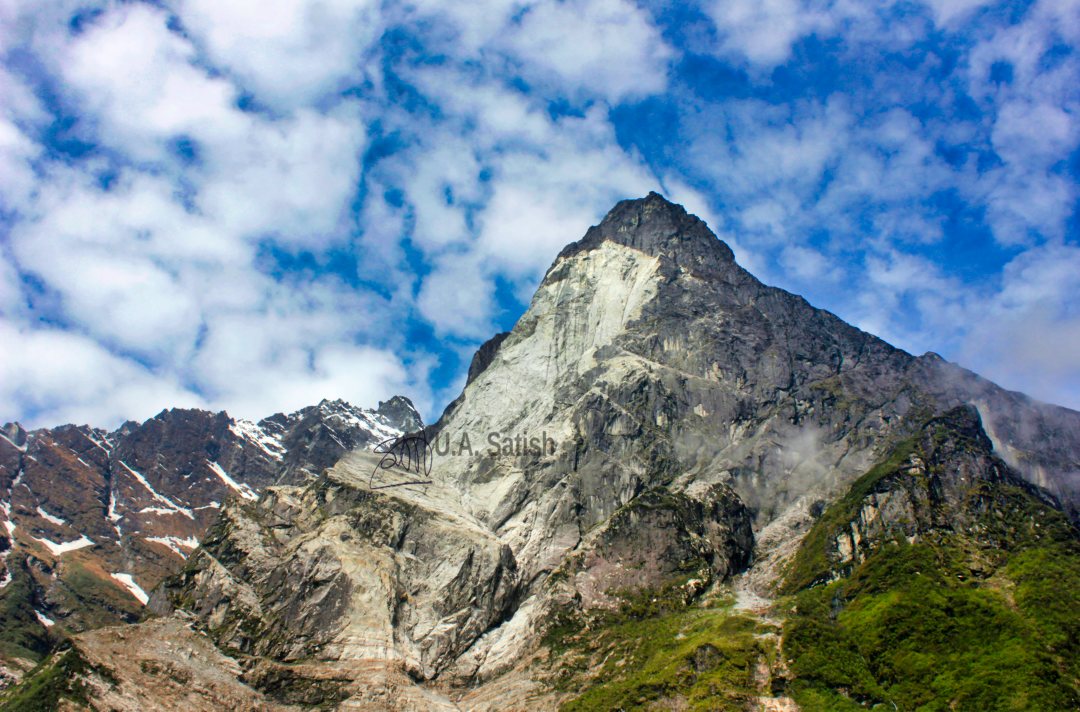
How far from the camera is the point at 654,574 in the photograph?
466 ft

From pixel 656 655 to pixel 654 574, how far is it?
2515 centimetres

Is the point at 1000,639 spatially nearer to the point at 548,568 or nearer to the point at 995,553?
the point at 995,553

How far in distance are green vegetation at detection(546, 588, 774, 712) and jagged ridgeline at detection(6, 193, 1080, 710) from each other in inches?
15.9

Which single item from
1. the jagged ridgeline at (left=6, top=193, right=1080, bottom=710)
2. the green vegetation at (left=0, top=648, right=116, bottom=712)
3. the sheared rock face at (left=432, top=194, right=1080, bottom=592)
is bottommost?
the green vegetation at (left=0, top=648, right=116, bottom=712)

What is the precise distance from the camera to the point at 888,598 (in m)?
116

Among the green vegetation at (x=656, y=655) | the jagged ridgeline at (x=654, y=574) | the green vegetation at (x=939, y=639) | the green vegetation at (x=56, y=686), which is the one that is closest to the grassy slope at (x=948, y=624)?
the green vegetation at (x=939, y=639)

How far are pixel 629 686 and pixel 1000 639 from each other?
154 feet

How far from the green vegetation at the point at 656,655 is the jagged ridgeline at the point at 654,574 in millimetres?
404

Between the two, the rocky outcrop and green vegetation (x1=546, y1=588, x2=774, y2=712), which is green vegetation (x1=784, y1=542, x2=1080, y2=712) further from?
the rocky outcrop

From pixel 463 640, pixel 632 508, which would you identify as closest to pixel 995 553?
pixel 632 508

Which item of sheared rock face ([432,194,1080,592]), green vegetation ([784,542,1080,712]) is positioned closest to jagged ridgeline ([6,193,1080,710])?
green vegetation ([784,542,1080,712])

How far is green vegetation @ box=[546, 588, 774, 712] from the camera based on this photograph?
341 feet

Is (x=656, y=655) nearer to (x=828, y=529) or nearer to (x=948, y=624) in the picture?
(x=948, y=624)

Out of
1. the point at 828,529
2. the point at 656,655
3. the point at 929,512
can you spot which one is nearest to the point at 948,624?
the point at 929,512
